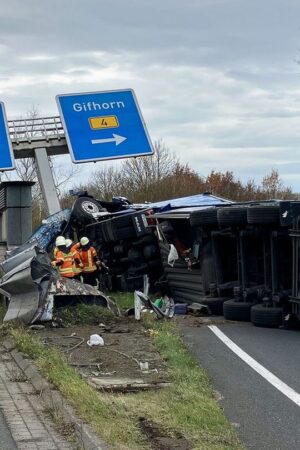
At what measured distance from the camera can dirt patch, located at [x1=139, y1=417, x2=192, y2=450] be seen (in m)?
6.15

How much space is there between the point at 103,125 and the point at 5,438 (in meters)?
20.3

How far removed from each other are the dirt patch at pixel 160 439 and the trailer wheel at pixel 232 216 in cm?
756

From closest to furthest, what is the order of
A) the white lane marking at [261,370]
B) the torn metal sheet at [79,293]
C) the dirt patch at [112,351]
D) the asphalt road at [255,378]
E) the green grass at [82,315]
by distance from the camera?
the asphalt road at [255,378] → the white lane marking at [261,370] → the dirt patch at [112,351] → the green grass at [82,315] → the torn metal sheet at [79,293]

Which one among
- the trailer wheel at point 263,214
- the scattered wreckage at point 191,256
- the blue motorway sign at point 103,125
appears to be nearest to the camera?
the trailer wheel at point 263,214

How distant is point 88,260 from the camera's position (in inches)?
742

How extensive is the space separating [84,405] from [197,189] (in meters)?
39.6

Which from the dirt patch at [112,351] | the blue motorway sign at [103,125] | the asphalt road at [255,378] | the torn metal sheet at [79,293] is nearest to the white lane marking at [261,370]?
the asphalt road at [255,378]

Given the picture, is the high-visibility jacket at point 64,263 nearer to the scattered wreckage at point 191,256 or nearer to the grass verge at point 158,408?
the scattered wreckage at point 191,256

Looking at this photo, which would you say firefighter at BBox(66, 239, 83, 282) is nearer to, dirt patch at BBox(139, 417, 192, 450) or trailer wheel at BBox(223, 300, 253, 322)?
trailer wheel at BBox(223, 300, 253, 322)

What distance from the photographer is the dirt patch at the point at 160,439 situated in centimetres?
615

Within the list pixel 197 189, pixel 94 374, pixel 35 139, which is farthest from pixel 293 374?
pixel 197 189

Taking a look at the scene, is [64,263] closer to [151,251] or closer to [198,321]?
[151,251]

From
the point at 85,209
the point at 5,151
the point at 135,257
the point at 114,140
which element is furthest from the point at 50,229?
the point at 5,151

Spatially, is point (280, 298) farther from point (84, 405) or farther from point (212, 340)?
point (84, 405)
